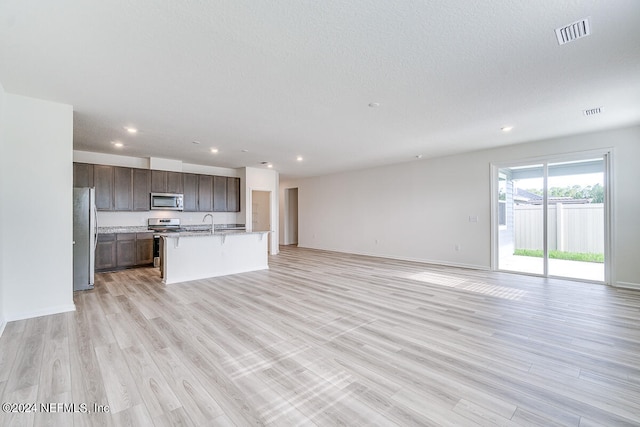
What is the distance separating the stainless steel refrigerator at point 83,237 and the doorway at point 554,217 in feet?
24.5

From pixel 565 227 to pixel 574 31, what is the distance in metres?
Answer: 4.31

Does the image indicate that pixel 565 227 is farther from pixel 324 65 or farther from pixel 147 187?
pixel 147 187

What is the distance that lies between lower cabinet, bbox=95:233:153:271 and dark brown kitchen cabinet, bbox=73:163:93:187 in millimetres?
1123

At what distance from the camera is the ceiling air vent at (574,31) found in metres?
2.01

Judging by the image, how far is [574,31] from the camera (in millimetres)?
2086

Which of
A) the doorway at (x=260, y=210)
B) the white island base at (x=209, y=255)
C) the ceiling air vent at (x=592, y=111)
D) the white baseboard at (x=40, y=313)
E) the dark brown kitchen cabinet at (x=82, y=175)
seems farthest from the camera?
the doorway at (x=260, y=210)

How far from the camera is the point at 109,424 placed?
5.20 ft

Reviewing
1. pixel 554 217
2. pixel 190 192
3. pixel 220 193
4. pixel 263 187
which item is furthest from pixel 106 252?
pixel 554 217

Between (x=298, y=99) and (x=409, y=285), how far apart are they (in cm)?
346

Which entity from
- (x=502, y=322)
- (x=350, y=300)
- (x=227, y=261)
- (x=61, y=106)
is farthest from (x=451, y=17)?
(x=227, y=261)

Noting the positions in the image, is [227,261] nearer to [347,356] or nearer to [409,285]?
[409,285]

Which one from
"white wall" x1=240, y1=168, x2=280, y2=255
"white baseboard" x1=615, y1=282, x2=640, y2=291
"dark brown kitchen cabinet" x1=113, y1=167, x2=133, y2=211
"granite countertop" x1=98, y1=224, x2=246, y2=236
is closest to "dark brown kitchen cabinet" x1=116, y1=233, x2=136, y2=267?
"granite countertop" x1=98, y1=224, x2=246, y2=236

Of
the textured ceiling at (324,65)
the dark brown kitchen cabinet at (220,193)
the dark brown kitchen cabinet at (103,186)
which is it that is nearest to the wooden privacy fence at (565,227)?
the textured ceiling at (324,65)

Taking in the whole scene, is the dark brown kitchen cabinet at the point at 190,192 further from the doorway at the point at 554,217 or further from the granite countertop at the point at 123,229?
the doorway at the point at 554,217
